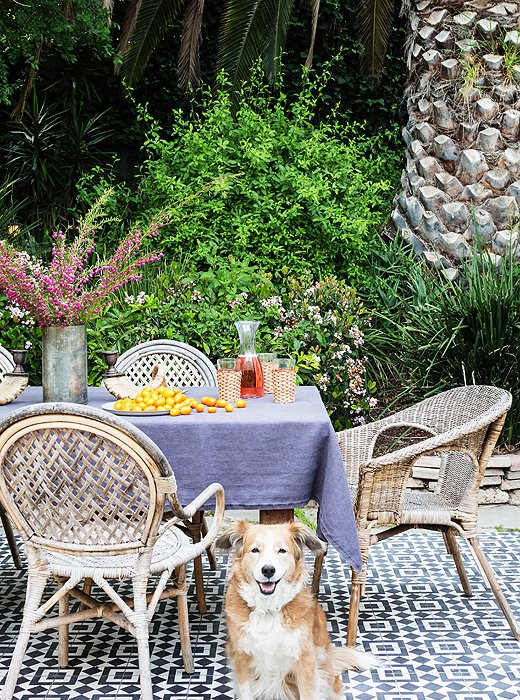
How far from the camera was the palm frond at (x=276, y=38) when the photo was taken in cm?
688

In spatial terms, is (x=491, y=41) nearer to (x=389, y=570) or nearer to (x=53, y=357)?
(x=389, y=570)

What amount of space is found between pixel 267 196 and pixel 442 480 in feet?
11.1

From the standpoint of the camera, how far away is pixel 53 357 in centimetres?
347

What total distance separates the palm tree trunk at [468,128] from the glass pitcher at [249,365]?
303 cm

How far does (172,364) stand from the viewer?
4391 millimetres

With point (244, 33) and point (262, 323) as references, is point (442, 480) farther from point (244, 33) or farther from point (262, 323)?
point (244, 33)

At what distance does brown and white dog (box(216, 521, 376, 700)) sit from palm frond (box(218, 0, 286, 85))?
4991 millimetres

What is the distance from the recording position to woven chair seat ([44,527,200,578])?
2869 mm

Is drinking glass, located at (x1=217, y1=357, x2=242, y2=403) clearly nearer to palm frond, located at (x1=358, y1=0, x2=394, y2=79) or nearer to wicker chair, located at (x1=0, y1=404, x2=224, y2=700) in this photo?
wicker chair, located at (x1=0, y1=404, x2=224, y2=700)

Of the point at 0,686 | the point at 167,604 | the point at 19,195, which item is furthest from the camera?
the point at 19,195

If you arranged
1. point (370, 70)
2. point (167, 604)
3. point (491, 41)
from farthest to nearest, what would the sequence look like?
point (370, 70) → point (491, 41) → point (167, 604)

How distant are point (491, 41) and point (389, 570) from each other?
399 centimetres

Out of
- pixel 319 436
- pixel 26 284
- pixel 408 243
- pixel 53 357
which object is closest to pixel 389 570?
pixel 319 436

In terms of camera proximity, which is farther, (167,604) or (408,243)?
(408,243)
